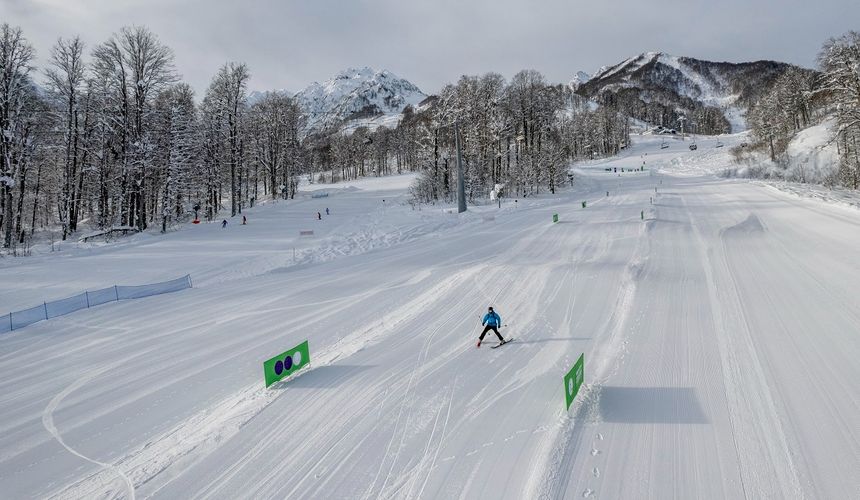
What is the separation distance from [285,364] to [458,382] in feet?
11.4

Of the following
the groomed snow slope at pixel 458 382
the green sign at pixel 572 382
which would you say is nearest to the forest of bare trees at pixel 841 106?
the groomed snow slope at pixel 458 382

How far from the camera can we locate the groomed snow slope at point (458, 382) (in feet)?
17.7

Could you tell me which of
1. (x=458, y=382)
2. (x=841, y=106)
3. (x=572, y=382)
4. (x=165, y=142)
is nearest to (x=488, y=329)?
(x=458, y=382)

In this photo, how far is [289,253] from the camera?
21688 mm

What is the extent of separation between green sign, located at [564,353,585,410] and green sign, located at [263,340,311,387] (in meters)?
5.27

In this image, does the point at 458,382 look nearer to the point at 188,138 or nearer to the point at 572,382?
the point at 572,382

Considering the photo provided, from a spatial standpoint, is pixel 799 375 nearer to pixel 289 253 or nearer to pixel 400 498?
pixel 400 498

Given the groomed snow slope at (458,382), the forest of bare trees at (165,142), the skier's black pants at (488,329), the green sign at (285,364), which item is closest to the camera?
the groomed snow slope at (458,382)

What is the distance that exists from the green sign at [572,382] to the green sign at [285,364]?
527 cm

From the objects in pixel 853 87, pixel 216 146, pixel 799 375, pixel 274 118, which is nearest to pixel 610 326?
pixel 799 375

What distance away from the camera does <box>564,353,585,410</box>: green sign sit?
6328 millimetres

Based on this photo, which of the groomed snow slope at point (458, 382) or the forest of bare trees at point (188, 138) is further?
the forest of bare trees at point (188, 138)

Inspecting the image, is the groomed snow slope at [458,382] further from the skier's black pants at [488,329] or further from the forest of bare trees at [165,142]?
the forest of bare trees at [165,142]

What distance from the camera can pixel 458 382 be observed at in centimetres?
780
